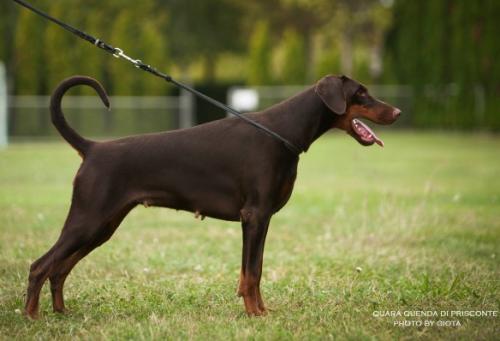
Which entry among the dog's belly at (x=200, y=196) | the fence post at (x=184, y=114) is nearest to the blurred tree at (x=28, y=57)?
the fence post at (x=184, y=114)

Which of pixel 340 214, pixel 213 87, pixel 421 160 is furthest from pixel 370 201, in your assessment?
pixel 213 87

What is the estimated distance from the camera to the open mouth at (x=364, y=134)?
4352 mm

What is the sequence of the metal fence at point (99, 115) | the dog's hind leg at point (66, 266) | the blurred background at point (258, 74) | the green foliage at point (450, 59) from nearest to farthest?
the dog's hind leg at point (66, 266) → the metal fence at point (99, 115) → the blurred background at point (258, 74) → the green foliage at point (450, 59)

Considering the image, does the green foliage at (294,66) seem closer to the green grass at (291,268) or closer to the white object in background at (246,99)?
the white object in background at (246,99)

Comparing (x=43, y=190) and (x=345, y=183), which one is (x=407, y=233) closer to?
(x=345, y=183)

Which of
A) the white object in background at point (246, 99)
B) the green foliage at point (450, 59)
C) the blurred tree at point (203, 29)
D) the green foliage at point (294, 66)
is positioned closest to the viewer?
the green foliage at point (450, 59)

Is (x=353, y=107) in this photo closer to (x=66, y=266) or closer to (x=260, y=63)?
(x=66, y=266)

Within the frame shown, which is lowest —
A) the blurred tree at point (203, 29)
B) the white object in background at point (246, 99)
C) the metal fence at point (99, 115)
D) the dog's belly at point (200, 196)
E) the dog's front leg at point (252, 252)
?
the metal fence at point (99, 115)

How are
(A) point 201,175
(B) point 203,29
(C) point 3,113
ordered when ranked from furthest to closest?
(B) point 203,29, (C) point 3,113, (A) point 201,175

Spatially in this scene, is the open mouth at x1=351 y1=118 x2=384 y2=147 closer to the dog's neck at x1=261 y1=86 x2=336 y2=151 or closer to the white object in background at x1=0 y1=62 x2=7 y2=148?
the dog's neck at x1=261 y1=86 x2=336 y2=151

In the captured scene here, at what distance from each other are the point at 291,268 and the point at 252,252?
179cm

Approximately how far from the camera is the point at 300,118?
4.35 metres

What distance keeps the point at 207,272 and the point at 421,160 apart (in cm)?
1180

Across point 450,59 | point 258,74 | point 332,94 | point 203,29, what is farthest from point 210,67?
point 332,94
